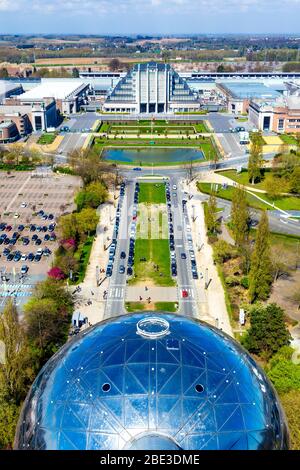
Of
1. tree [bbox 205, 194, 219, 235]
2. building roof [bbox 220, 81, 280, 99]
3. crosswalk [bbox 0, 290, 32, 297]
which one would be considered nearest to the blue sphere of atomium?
crosswalk [bbox 0, 290, 32, 297]

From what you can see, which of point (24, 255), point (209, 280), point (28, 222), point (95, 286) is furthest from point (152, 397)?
point (28, 222)

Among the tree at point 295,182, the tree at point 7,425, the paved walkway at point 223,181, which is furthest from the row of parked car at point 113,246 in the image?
the tree at point 295,182

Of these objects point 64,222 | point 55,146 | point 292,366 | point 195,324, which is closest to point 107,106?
point 55,146

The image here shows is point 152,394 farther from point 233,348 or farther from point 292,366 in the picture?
point 292,366

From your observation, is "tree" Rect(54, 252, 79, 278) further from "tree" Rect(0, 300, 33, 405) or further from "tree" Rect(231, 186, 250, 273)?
"tree" Rect(0, 300, 33, 405)

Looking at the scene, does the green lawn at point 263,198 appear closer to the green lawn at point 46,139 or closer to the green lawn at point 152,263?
the green lawn at point 152,263

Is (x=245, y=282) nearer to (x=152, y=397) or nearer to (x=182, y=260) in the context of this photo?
(x=182, y=260)
